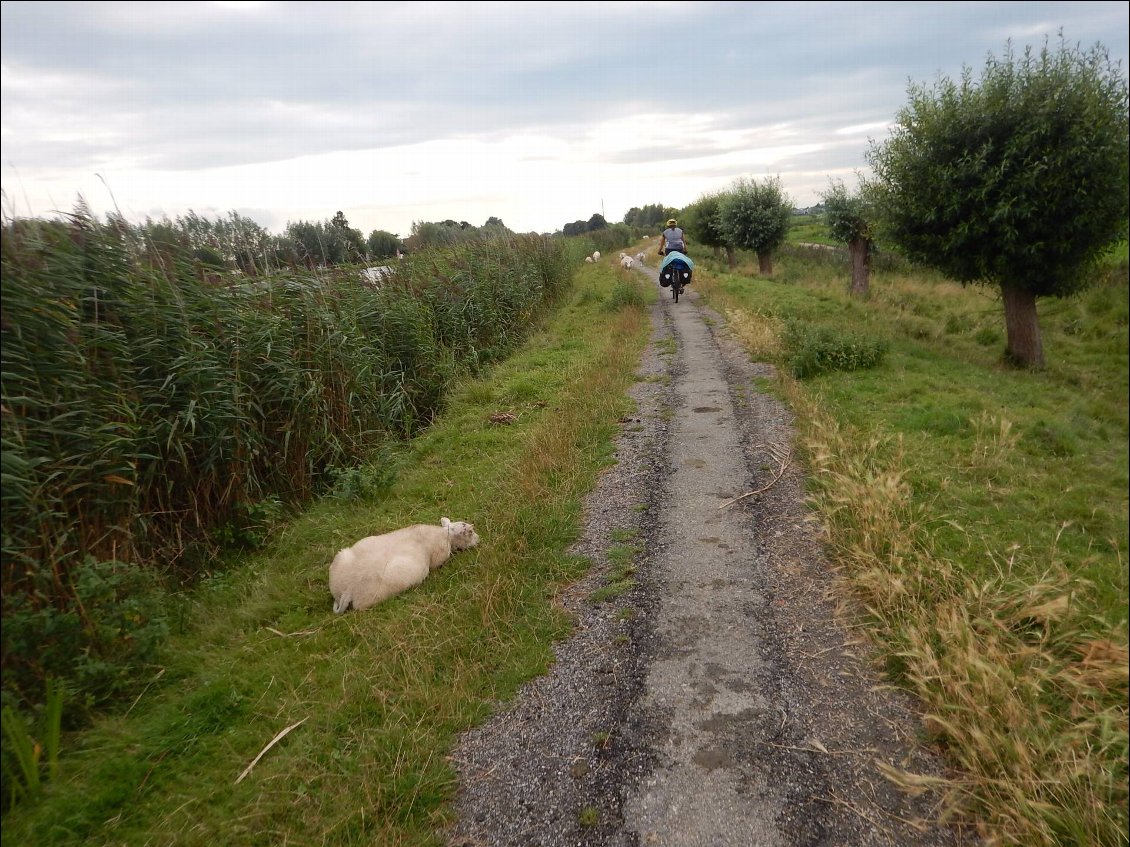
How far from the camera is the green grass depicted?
2451 mm

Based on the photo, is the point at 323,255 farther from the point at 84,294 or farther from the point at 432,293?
the point at 84,294

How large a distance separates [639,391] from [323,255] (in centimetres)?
491

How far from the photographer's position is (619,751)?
2.92 meters

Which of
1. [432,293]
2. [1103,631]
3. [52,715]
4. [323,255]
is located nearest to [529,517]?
[52,715]

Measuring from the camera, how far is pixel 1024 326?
29.6 feet

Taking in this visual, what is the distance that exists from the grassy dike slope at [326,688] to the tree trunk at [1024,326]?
7.39m

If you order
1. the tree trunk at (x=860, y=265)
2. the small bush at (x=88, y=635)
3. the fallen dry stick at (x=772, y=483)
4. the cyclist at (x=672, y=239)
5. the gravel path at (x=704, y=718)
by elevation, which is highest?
the cyclist at (x=672, y=239)

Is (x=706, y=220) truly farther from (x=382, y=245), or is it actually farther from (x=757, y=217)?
(x=382, y=245)

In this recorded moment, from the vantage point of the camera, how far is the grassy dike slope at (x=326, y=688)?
2.68 meters

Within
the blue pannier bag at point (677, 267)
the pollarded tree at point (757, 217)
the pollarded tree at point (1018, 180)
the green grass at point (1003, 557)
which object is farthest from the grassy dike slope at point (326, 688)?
the pollarded tree at point (757, 217)

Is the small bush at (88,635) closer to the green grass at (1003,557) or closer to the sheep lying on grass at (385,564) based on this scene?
the sheep lying on grass at (385,564)

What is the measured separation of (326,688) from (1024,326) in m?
10.4

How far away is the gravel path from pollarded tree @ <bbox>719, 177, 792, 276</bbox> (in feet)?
80.3

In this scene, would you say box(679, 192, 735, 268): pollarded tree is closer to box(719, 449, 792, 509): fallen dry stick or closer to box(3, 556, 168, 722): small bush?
box(719, 449, 792, 509): fallen dry stick
